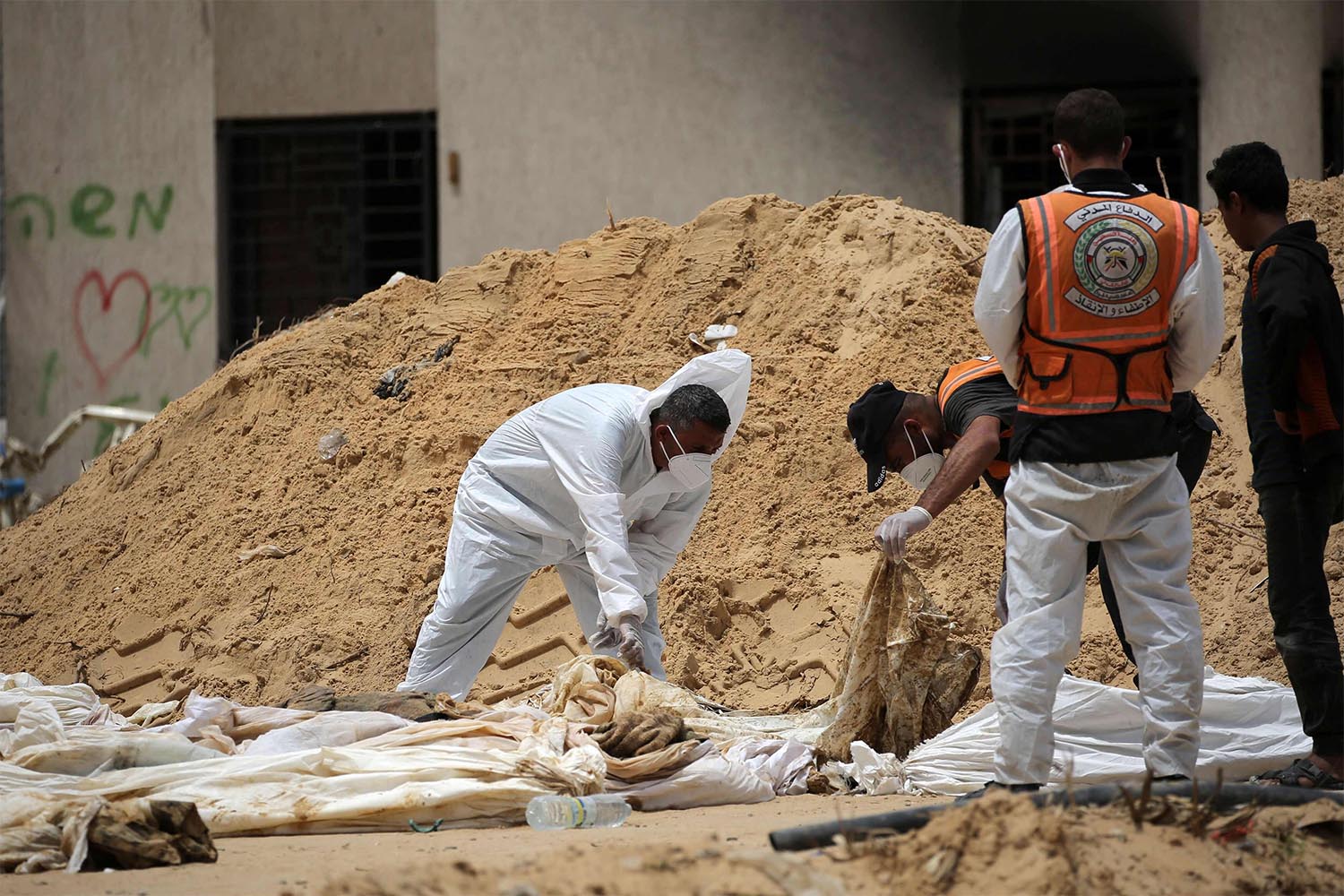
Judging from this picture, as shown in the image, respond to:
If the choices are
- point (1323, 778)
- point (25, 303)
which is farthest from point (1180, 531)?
point (25, 303)

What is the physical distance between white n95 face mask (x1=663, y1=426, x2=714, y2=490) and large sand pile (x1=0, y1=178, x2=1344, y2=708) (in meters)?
1.23

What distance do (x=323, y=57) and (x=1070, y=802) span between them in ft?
34.3

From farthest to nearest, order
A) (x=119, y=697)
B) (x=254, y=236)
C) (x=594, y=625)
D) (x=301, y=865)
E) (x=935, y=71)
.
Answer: (x=254, y=236) < (x=935, y=71) < (x=119, y=697) < (x=594, y=625) < (x=301, y=865)

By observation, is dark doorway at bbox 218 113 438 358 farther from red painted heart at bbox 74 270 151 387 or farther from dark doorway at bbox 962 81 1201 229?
dark doorway at bbox 962 81 1201 229

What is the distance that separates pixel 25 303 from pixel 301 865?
1070cm

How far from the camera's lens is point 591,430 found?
5320 mm

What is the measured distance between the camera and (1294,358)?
13.5ft

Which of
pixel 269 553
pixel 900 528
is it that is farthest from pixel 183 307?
pixel 900 528

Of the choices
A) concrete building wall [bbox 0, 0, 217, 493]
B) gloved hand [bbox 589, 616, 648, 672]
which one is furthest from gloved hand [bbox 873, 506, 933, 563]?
concrete building wall [bbox 0, 0, 217, 493]

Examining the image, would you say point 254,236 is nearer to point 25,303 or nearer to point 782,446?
point 25,303

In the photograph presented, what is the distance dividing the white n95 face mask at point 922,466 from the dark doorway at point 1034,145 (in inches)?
270

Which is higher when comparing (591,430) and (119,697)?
(591,430)

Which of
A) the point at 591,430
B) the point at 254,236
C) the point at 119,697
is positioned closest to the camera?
the point at 591,430

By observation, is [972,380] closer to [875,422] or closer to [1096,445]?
[875,422]
